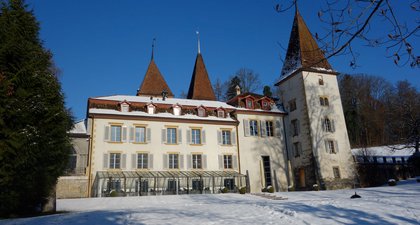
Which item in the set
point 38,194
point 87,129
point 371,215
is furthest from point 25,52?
point 371,215

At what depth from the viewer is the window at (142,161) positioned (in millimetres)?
26328

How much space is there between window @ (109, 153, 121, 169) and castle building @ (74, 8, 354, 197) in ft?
0.19

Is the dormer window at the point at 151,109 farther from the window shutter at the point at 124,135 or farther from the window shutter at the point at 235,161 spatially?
the window shutter at the point at 235,161

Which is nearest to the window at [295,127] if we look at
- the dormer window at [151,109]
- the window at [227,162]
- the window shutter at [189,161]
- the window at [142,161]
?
the window at [227,162]

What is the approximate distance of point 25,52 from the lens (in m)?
14.5

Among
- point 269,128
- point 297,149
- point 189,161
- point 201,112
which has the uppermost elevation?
point 201,112

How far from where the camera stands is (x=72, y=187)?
2377 centimetres

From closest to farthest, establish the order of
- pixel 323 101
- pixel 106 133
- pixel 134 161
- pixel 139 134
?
pixel 106 133 < pixel 134 161 < pixel 139 134 < pixel 323 101

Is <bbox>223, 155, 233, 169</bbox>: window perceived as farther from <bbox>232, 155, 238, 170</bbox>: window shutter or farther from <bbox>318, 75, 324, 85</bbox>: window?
<bbox>318, 75, 324, 85</bbox>: window

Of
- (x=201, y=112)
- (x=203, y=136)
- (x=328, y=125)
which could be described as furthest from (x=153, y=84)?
(x=328, y=125)

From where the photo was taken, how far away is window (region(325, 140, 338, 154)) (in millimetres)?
29344

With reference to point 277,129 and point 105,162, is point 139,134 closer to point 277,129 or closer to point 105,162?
point 105,162

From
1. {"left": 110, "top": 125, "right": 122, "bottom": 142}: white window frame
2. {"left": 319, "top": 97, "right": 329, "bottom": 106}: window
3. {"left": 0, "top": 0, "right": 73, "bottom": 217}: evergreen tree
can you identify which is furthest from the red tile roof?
{"left": 0, "top": 0, "right": 73, "bottom": 217}: evergreen tree

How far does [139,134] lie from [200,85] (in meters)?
15.6
